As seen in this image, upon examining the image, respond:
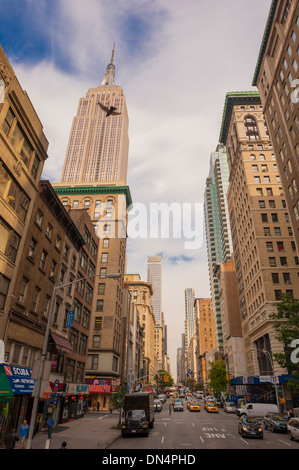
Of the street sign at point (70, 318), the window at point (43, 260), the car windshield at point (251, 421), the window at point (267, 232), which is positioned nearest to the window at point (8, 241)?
the window at point (43, 260)

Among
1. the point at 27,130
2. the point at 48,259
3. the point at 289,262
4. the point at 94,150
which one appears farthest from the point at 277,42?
the point at 94,150

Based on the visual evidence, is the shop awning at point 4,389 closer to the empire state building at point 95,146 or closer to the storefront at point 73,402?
the storefront at point 73,402

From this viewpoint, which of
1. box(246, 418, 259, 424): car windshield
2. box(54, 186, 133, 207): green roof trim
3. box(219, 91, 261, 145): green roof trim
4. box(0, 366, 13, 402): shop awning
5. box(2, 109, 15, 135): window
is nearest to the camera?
box(0, 366, 13, 402): shop awning

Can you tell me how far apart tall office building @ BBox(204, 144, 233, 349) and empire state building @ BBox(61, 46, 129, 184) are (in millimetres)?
53027

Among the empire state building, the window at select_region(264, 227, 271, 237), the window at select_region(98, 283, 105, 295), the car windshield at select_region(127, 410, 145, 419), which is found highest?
the empire state building

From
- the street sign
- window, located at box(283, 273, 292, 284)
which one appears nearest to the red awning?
the street sign

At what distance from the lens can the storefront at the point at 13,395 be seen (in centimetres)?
1822

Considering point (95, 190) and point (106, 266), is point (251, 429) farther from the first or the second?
point (95, 190)

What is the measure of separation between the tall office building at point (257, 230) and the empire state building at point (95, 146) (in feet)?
242

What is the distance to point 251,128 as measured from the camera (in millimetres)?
84312

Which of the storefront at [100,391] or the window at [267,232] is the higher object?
the window at [267,232]

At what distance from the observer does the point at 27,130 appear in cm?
2420

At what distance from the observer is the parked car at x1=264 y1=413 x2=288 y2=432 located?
26.1 m

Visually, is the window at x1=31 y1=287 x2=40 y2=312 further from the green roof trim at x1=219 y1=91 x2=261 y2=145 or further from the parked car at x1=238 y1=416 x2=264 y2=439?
the green roof trim at x1=219 y1=91 x2=261 y2=145
